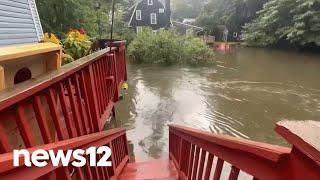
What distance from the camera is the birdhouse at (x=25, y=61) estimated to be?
2.34 meters

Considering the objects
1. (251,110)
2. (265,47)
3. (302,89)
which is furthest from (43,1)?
(265,47)

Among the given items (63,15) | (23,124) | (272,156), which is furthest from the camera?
(63,15)

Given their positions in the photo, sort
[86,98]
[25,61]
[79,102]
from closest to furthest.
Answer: [79,102], [25,61], [86,98]

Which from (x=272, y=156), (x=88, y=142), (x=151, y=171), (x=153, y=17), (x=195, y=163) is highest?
(x=153, y=17)

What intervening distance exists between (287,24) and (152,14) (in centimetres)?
1470

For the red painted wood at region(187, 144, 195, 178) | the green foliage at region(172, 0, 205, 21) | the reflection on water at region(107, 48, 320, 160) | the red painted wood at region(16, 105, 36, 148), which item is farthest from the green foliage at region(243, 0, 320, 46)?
the red painted wood at region(16, 105, 36, 148)

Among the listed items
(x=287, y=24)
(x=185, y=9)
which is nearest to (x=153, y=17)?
(x=287, y=24)

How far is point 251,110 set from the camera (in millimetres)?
9914

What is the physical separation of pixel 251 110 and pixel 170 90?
3.39 m

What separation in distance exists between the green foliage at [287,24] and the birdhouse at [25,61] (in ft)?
83.3

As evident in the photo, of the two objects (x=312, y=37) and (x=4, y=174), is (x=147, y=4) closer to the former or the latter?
(x=312, y=37)

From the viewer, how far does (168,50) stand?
1983 centimetres

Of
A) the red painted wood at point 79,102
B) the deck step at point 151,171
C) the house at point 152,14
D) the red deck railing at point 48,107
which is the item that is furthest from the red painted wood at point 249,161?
the house at point 152,14

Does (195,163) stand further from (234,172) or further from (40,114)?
(40,114)
